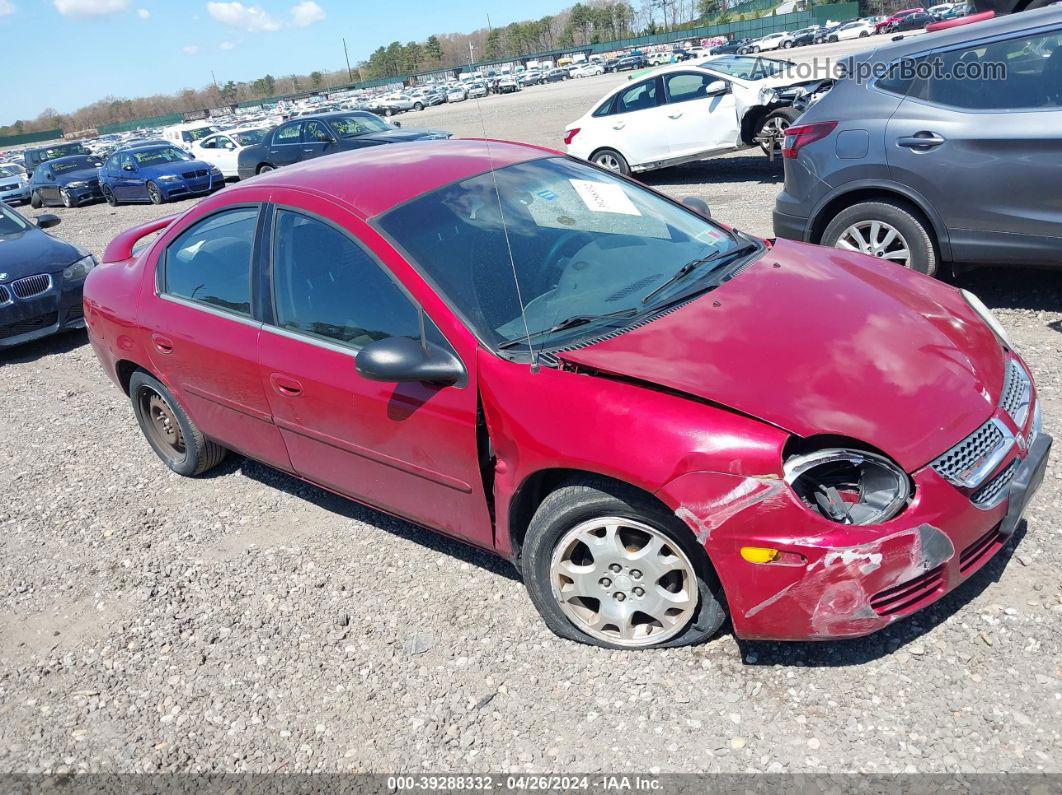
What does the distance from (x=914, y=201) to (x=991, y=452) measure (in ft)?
10.5

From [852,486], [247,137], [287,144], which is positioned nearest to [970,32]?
[852,486]

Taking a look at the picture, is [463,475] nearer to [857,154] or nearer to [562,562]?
[562,562]

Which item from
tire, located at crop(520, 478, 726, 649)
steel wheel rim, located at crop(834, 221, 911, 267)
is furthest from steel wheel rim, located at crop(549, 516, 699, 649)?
steel wheel rim, located at crop(834, 221, 911, 267)

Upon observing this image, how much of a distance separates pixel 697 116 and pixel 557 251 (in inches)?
349

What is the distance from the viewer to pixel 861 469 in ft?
8.26

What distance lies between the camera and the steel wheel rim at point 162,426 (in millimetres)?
4762

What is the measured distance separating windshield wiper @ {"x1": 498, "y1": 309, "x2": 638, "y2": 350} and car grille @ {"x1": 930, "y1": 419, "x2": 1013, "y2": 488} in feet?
3.80

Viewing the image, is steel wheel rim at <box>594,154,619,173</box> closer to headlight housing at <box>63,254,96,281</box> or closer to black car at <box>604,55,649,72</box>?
headlight housing at <box>63,254,96,281</box>

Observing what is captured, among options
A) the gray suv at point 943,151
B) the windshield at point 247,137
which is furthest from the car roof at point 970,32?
the windshield at point 247,137

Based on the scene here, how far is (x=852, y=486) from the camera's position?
253 centimetres

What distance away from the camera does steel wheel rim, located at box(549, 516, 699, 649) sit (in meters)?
2.72

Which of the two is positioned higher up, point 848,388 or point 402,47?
point 402,47

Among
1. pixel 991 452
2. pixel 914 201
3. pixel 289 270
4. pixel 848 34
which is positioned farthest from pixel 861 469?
pixel 848 34

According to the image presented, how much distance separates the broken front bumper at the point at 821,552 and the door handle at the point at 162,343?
111 inches
